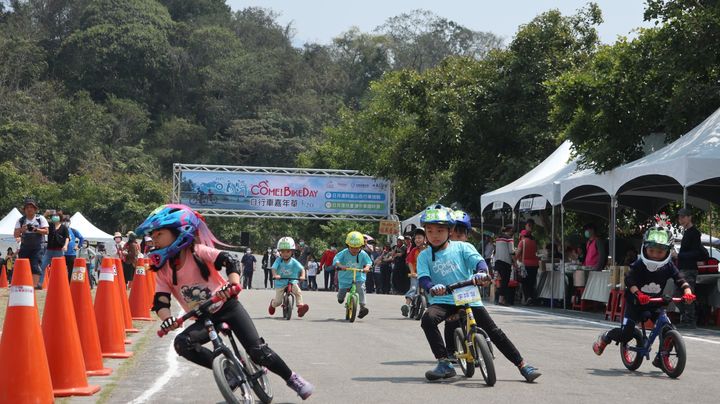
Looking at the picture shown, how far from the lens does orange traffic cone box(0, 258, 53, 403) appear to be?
314 inches

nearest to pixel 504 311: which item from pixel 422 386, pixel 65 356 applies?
pixel 422 386

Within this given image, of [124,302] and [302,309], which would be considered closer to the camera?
[124,302]

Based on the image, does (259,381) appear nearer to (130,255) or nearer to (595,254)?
(595,254)

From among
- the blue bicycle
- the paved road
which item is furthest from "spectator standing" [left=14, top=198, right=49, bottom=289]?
the blue bicycle

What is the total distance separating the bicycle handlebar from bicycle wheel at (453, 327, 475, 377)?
2.72 m

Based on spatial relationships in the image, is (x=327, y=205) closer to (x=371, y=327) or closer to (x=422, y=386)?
(x=371, y=327)

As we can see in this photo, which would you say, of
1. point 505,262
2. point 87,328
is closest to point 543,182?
point 505,262

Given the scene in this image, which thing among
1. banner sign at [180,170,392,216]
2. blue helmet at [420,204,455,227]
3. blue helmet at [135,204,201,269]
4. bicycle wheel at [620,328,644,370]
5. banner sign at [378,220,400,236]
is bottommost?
bicycle wheel at [620,328,644,370]

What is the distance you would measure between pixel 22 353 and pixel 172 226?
1.30 metres

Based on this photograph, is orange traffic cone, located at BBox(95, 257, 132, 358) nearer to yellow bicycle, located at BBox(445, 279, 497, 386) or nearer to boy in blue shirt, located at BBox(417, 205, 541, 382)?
boy in blue shirt, located at BBox(417, 205, 541, 382)

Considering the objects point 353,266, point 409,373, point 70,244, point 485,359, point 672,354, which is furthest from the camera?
point 70,244

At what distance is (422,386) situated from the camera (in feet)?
33.7

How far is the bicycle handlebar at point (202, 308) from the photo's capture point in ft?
27.0

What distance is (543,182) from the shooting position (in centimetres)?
2639
